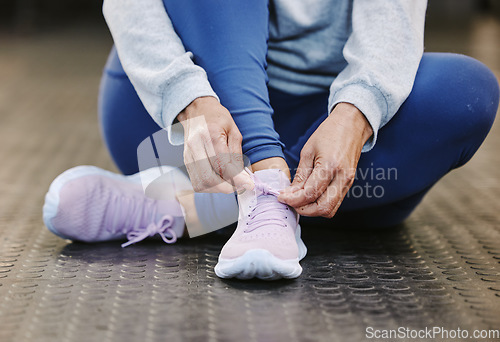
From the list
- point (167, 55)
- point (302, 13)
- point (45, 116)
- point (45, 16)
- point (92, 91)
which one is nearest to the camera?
point (167, 55)

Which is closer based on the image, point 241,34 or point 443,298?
point 443,298

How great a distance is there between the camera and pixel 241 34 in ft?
2.90

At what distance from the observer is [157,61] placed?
2.91 feet

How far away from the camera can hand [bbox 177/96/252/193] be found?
0.79m

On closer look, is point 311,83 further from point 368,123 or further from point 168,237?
point 168,237

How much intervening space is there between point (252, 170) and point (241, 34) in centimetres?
21

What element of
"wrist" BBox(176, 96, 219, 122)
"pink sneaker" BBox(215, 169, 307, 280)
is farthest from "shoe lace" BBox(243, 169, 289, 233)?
"wrist" BBox(176, 96, 219, 122)

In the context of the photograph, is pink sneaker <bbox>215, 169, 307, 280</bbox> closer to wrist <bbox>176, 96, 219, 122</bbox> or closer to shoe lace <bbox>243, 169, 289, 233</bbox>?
shoe lace <bbox>243, 169, 289, 233</bbox>

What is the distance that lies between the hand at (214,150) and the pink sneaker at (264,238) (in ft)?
0.11

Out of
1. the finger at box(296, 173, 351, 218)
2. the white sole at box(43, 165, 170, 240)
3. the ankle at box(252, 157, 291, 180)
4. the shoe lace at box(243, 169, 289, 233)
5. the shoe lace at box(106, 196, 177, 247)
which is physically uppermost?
the ankle at box(252, 157, 291, 180)

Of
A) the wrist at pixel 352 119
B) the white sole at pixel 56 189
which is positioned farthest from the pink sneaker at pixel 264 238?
the white sole at pixel 56 189

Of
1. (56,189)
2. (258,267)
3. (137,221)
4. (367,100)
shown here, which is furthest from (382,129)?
(56,189)

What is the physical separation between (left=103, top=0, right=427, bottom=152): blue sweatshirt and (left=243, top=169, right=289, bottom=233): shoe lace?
0.14 m

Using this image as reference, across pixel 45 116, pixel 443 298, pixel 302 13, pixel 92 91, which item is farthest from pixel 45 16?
pixel 443 298
